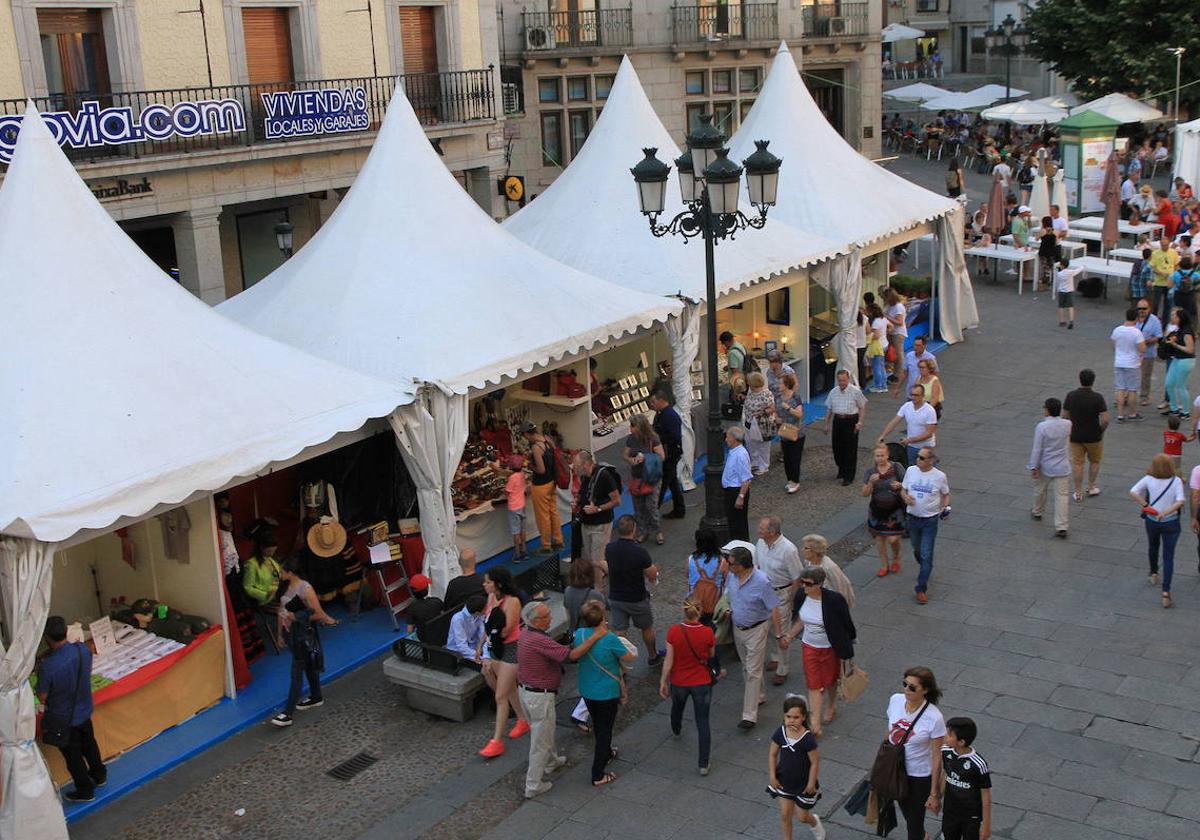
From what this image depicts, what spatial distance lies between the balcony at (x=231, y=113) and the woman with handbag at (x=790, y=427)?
10.2 meters

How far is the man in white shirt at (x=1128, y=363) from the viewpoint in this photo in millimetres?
15906

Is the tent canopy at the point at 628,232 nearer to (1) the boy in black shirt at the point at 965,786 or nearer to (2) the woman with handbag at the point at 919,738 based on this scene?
(2) the woman with handbag at the point at 919,738

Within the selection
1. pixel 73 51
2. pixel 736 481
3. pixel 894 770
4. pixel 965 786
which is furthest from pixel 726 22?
pixel 965 786

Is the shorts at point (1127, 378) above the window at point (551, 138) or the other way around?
the other way around

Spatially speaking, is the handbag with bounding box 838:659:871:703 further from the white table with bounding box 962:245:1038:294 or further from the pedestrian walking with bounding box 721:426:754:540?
the white table with bounding box 962:245:1038:294

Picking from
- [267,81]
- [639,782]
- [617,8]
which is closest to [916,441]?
[639,782]

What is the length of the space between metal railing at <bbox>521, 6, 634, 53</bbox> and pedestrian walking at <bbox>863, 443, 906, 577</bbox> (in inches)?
910

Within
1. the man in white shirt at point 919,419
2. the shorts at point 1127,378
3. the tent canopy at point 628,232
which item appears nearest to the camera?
the man in white shirt at point 919,419

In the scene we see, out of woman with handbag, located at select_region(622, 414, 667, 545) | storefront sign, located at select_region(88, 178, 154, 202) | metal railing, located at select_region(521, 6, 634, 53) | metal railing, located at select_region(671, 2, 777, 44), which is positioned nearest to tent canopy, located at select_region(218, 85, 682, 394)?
woman with handbag, located at select_region(622, 414, 667, 545)

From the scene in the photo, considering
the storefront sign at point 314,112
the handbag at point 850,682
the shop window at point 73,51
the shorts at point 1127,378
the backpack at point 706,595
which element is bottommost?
the handbag at point 850,682

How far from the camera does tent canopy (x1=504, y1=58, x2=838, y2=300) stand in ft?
53.1

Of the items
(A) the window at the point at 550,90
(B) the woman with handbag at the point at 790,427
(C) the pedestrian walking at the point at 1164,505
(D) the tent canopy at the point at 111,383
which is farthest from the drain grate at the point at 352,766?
(A) the window at the point at 550,90

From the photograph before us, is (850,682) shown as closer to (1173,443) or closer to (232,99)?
(1173,443)

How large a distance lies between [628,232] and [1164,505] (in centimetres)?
786
